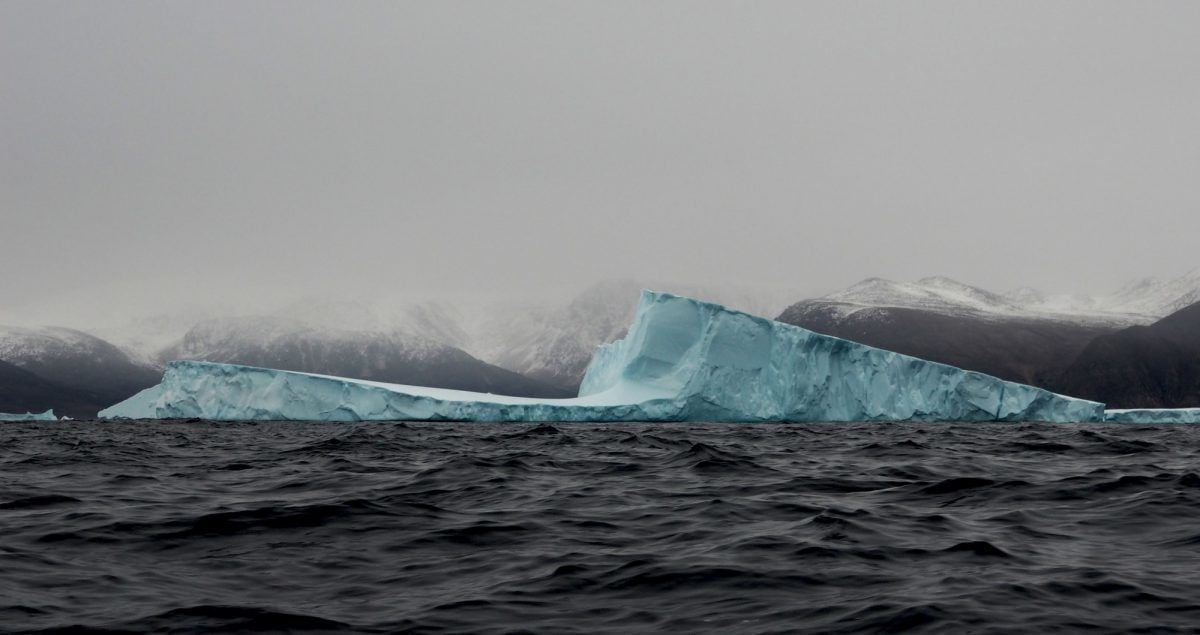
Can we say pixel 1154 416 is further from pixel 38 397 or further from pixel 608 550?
pixel 38 397

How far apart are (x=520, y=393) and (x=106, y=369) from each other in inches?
3189

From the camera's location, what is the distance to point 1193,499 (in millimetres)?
7656

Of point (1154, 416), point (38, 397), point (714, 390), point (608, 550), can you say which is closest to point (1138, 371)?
point (1154, 416)

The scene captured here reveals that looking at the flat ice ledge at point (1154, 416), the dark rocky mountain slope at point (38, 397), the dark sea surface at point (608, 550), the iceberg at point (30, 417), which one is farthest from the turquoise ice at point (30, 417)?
the flat ice ledge at point (1154, 416)

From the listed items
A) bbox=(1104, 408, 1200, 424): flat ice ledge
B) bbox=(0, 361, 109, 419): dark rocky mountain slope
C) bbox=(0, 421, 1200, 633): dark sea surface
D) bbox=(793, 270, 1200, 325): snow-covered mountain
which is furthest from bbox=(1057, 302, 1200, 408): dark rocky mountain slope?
bbox=(0, 361, 109, 419): dark rocky mountain slope

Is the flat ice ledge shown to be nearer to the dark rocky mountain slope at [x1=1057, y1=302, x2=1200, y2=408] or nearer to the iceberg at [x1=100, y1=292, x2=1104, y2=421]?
the iceberg at [x1=100, y1=292, x2=1104, y2=421]

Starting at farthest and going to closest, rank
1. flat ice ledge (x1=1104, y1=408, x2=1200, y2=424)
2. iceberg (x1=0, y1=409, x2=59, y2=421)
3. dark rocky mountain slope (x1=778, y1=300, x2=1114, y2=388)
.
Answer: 1. dark rocky mountain slope (x1=778, y1=300, x2=1114, y2=388)
2. iceberg (x1=0, y1=409, x2=59, y2=421)
3. flat ice ledge (x1=1104, y1=408, x2=1200, y2=424)

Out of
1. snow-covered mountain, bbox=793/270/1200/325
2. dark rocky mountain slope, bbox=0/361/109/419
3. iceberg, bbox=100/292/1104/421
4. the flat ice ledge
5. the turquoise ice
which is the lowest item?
dark rocky mountain slope, bbox=0/361/109/419

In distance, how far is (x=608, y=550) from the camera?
582cm

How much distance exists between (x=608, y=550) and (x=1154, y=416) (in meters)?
53.2

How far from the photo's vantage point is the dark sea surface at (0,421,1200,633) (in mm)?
4305

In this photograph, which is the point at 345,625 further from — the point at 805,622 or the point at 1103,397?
the point at 1103,397

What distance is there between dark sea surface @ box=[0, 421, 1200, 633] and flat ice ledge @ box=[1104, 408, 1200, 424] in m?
42.7

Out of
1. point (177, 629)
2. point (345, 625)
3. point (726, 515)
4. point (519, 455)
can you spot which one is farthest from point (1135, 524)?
point (519, 455)
